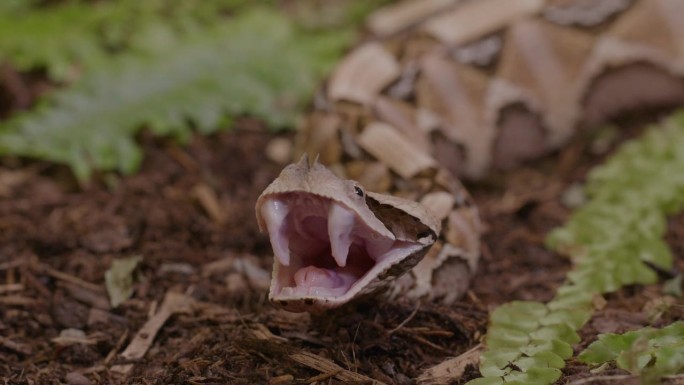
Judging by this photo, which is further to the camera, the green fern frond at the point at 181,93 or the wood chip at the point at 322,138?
the green fern frond at the point at 181,93

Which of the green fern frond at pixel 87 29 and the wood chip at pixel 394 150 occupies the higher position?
the green fern frond at pixel 87 29

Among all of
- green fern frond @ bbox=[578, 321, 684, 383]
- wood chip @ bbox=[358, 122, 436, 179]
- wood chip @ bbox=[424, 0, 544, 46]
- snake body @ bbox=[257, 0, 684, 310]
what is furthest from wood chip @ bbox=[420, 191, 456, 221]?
wood chip @ bbox=[424, 0, 544, 46]

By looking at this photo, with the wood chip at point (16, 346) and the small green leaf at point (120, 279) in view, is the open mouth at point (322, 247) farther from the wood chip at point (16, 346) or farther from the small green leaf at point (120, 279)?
the wood chip at point (16, 346)

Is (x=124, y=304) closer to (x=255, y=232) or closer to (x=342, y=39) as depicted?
(x=255, y=232)

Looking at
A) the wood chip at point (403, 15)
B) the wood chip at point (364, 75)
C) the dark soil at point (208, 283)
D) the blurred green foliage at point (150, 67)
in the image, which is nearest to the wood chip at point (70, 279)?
the dark soil at point (208, 283)

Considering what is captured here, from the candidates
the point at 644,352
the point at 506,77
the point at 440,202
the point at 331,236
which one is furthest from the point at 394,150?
the point at 644,352

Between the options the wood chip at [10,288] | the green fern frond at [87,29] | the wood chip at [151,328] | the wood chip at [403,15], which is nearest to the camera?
the wood chip at [151,328]

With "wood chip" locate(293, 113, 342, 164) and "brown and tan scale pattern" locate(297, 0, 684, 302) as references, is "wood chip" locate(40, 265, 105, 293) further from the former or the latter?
"brown and tan scale pattern" locate(297, 0, 684, 302)

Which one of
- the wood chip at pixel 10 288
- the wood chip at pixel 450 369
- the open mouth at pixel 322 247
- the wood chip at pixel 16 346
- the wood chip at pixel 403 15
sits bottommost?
the wood chip at pixel 16 346
